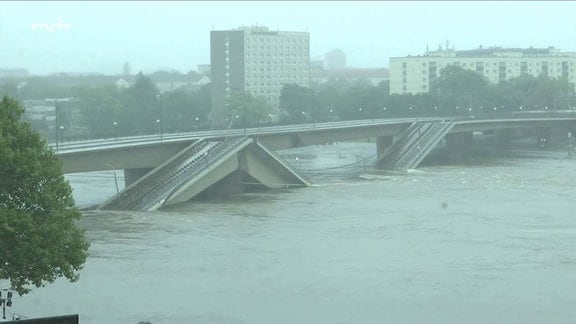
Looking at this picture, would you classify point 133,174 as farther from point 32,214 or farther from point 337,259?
point 32,214

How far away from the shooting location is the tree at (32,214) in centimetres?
676

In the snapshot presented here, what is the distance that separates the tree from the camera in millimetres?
6762

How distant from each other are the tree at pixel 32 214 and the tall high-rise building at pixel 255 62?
27302 mm

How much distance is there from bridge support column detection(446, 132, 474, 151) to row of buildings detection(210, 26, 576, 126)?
776 cm

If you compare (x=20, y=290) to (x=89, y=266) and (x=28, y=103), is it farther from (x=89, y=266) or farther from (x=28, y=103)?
(x=28, y=103)

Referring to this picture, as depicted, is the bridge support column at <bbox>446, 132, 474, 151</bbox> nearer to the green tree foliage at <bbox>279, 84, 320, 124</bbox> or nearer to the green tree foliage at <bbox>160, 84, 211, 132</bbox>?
the green tree foliage at <bbox>160, 84, 211, 132</bbox>

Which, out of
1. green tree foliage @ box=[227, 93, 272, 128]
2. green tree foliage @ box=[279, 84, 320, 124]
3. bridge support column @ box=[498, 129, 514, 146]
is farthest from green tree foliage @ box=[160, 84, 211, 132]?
bridge support column @ box=[498, 129, 514, 146]

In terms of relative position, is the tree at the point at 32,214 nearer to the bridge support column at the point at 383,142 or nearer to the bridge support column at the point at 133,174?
the bridge support column at the point at 133,174

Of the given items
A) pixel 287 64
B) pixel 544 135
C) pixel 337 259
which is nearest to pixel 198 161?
pixel 337 259

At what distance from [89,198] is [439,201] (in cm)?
499

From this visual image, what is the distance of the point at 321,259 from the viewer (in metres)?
10.8

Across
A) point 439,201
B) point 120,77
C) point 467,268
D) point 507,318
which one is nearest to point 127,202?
point 439,201

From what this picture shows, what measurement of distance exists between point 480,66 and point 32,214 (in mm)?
45282

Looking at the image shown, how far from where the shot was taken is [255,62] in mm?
38688
